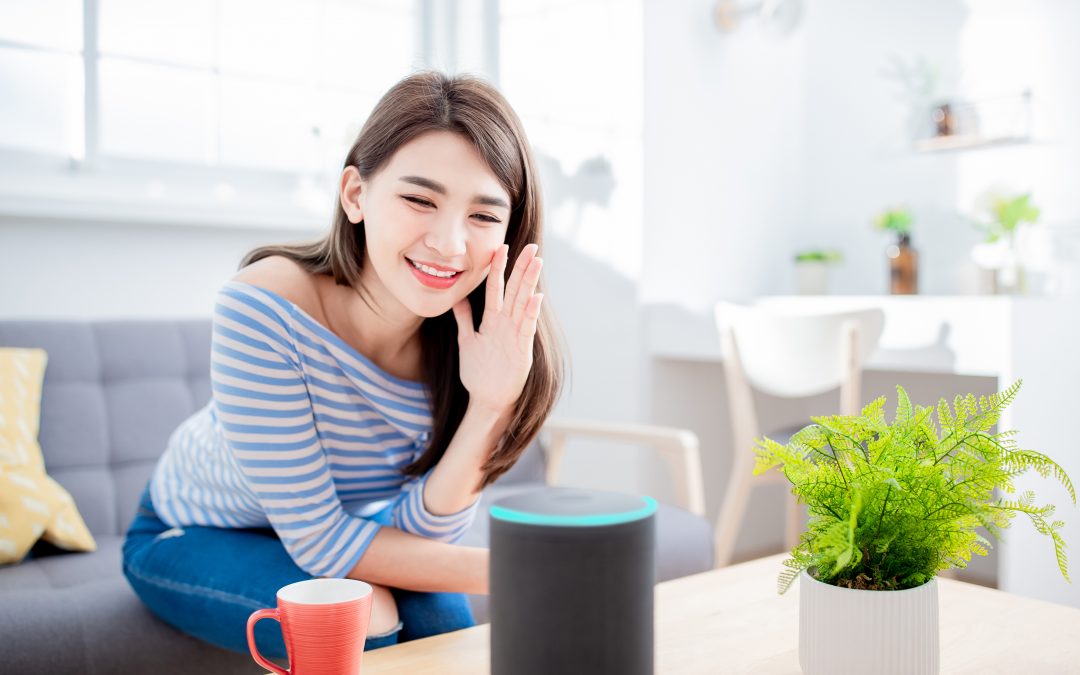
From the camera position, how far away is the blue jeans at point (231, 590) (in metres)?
1.17

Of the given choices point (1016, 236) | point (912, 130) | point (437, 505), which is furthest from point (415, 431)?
point (912, 130)

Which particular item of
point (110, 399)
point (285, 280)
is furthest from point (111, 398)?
point (285, 280)

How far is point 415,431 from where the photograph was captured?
1.31m

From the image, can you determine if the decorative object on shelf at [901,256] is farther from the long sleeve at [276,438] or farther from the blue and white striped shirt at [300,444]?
the long sleeve at [276,438]

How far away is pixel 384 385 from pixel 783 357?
128 cm

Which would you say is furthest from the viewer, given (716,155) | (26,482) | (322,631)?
(716,155)

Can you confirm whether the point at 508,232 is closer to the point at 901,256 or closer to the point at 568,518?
the point at 568,518

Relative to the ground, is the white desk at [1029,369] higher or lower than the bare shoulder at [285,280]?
lower

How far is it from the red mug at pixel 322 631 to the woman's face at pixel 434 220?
1.51 ft

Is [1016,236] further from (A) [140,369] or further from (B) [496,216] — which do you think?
(A) [140,369]

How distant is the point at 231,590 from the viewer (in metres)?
1.19

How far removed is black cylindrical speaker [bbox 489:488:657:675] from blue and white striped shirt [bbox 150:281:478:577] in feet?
1.91

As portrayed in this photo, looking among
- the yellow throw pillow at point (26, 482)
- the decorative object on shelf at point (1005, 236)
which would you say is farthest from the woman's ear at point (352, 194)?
the decorative object on shelf at point (1005, 236)

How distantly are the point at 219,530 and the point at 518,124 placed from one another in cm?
72
